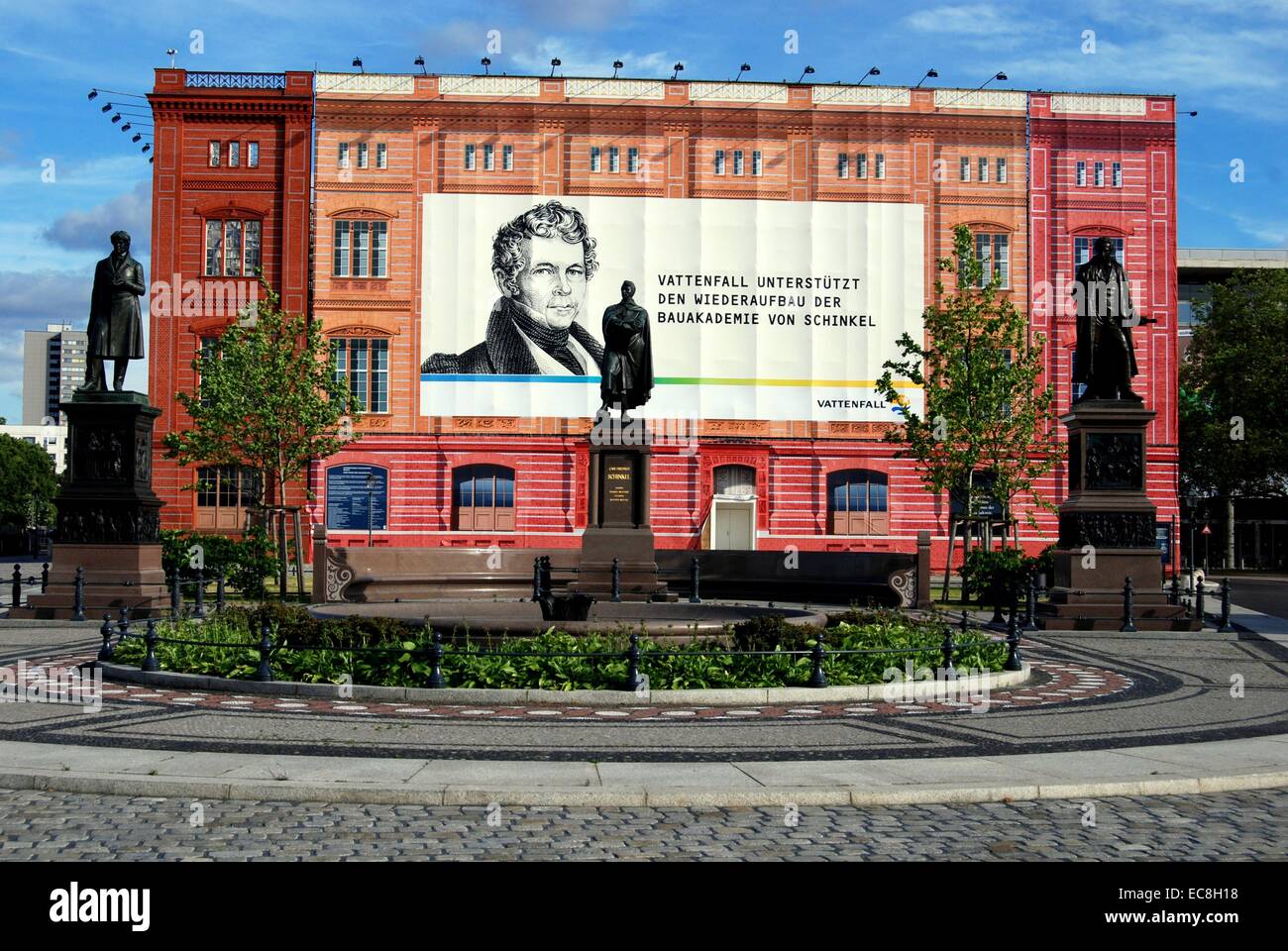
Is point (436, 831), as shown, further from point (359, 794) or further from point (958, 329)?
point (958, 329)

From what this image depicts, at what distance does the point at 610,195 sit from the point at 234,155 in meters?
15.3

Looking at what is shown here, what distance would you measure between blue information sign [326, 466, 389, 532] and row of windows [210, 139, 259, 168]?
13030mm

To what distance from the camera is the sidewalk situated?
346 inches

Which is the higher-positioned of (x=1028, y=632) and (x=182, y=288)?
(x=182, y=288)

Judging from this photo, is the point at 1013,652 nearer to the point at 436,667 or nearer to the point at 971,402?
the point at 436,667

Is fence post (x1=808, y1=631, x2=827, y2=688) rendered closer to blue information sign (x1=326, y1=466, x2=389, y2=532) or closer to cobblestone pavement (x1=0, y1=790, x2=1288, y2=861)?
cobblestone pavement (x1=0, y1=790, x2=1288, y2=861)

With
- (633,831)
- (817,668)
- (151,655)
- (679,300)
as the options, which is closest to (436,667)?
(151,655)

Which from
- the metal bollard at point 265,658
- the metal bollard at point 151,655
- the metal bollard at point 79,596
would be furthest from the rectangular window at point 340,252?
the metal bollard at point 265,658

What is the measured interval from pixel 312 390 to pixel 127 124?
22830 millimetres

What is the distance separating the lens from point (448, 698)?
13406 mm

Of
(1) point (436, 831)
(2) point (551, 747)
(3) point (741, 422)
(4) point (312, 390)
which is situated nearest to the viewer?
(1) point (436, 831)

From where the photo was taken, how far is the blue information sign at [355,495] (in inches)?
1946

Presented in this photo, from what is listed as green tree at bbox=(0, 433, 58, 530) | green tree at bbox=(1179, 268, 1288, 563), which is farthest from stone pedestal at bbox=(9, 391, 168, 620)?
green tree at bbox=(0, 433, 58, 530)
